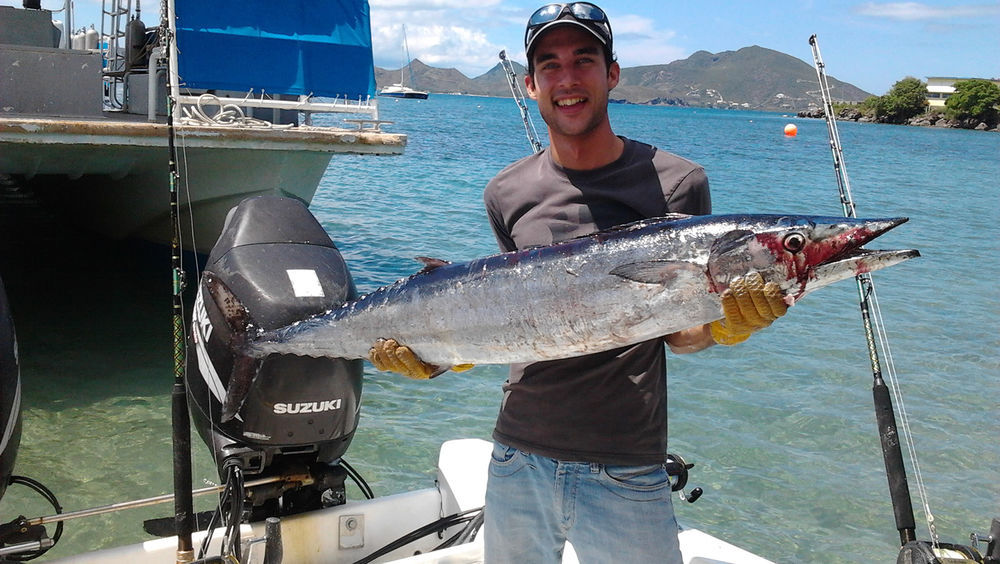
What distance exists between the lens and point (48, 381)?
318 inches

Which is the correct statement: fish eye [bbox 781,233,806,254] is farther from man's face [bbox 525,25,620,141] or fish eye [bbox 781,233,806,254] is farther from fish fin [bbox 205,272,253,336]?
fish fin [bbox 205,272,253,336]

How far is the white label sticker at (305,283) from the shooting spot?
3914mm

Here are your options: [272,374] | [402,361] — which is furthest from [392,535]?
[402,361]

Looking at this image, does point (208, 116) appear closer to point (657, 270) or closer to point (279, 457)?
point (279, 457)

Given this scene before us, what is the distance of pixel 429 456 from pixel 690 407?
2880 mm

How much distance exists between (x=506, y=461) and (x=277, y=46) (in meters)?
8.84

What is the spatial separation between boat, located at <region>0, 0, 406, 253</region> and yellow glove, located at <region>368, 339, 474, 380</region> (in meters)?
6.01

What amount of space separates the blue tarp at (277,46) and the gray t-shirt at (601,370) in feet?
26.9

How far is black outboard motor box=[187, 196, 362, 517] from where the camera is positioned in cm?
371

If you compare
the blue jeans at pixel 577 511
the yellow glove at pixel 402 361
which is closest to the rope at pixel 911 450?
the blue jeans at pixel 577 511

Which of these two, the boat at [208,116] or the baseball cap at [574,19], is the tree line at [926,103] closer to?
the boat at [208,116]

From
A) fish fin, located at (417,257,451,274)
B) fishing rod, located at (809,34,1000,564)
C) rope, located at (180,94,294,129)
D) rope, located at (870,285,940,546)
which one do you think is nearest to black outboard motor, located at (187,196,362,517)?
fish fin, located at (417,257,451,274)

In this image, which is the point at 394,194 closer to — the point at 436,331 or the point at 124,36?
the point at 124,36

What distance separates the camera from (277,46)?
10352mm
